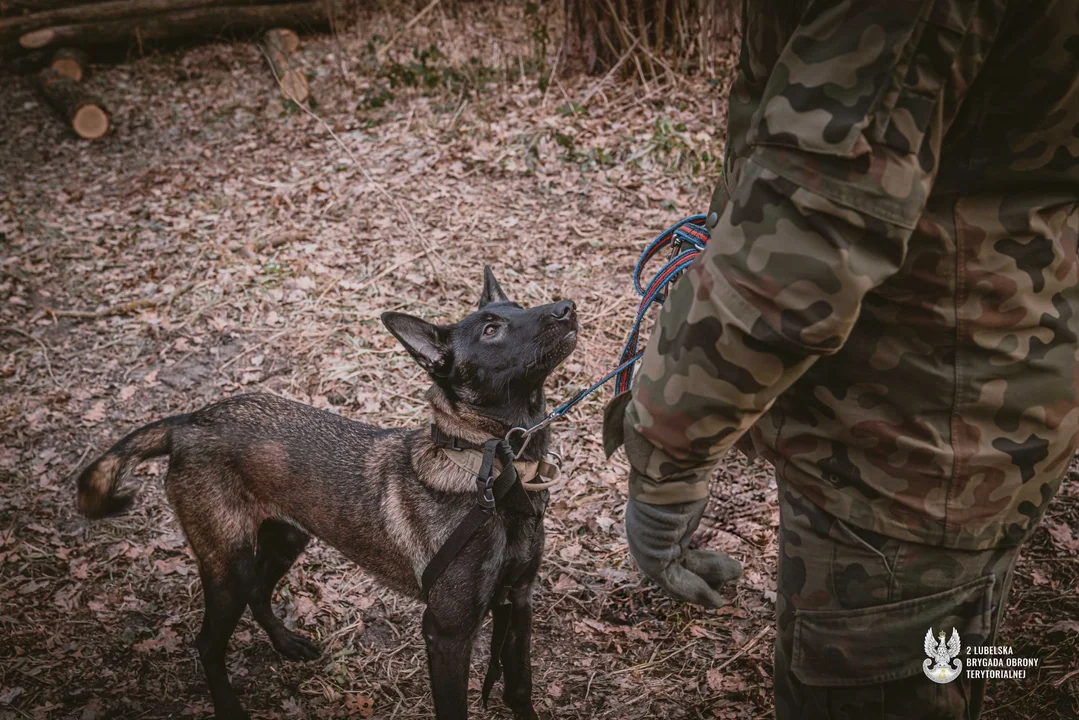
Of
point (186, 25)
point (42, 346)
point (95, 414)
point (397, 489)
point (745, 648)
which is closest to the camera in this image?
point (397, 489)

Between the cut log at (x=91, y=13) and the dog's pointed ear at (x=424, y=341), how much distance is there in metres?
10.5

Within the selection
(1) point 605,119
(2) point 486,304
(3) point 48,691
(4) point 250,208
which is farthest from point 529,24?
(3) point 48,691

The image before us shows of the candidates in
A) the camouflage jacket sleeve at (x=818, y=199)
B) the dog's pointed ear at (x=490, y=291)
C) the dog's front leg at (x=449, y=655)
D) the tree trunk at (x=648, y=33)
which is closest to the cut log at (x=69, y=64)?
the tree trunk at (x=648, y=33)

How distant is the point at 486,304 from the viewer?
3.53m

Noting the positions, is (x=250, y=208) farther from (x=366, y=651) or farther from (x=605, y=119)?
(x=366, y=651)

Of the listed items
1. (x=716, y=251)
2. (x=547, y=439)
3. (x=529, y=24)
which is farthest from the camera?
(x=529, y=24)

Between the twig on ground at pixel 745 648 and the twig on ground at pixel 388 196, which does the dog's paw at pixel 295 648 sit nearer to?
the twig on ground at pixel 745 648

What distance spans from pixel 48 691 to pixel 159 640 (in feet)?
1.75

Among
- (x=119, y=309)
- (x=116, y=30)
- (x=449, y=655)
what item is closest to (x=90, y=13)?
(x=116, y=30)

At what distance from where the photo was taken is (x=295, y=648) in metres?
3.83

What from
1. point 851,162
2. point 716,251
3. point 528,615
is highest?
point 851,162

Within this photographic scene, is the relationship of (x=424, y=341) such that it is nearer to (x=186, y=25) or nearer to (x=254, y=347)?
(x=254, y=347)

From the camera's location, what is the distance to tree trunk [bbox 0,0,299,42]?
9953 mm

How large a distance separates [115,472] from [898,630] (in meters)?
3.26
